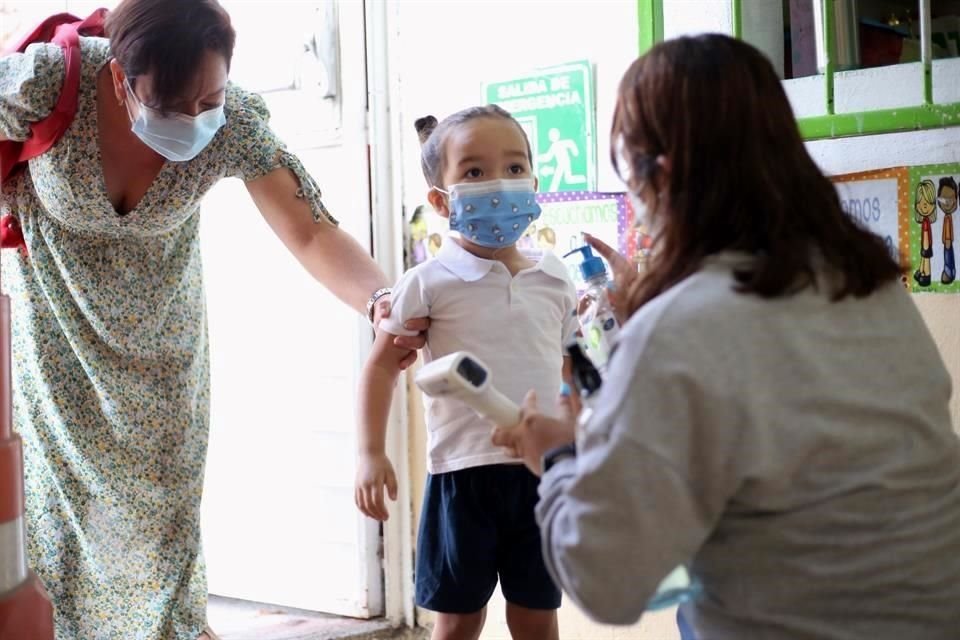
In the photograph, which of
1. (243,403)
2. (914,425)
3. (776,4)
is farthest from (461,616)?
(243,403)

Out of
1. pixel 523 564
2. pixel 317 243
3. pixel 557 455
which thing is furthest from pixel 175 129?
pixel 557 455

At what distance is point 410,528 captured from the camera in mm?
2797

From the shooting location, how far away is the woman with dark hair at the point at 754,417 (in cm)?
99

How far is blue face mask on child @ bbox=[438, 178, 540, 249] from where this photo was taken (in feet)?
5.73

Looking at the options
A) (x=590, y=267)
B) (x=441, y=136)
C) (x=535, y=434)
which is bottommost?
(x=535, y=434)

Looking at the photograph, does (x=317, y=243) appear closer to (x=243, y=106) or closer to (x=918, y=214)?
(x=243, y=106)

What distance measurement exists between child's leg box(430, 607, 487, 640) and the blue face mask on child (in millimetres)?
616

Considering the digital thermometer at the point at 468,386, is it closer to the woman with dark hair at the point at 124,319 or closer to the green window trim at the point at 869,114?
the woman with dark hair at the point at 124,319

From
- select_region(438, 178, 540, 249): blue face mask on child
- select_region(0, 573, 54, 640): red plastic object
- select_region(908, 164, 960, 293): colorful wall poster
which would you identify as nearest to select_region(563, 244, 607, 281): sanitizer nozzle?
select_region(438, 178, 540, 249): blue face mask on child

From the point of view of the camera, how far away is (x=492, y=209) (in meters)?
1.75

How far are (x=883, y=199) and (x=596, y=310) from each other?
59 centimetres

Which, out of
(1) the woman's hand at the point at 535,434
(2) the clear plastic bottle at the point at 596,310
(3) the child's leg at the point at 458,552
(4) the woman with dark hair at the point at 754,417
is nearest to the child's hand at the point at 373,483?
(3) the child's leg at the point at 458,552

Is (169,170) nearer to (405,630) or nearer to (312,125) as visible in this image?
(312,125)

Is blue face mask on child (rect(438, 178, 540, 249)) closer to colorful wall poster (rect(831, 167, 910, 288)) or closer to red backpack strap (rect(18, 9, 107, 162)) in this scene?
colorful wall poster (rect(831, 167, 910, 288))
